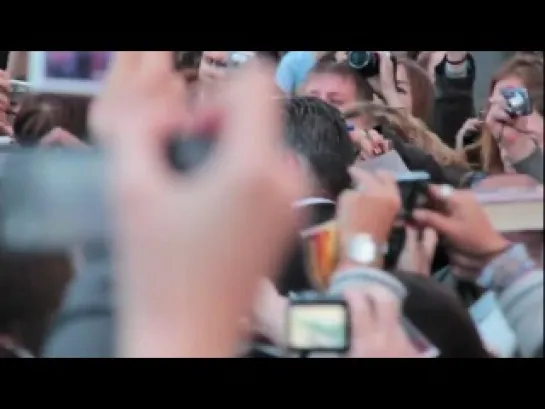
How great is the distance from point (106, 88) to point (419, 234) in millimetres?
553

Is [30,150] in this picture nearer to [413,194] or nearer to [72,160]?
[72,160]

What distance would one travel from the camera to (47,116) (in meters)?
1.73

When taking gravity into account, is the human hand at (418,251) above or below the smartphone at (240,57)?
below

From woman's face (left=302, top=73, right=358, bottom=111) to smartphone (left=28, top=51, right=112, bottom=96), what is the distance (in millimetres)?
342

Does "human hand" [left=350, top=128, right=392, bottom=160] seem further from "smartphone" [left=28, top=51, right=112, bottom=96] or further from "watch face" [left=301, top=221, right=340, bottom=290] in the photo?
"smartphone" [left=28, top=51, right=112, bottom=96]

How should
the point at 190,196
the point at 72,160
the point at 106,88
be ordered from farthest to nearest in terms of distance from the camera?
the point at 72,160, the point at 106,88, the point at 190,196

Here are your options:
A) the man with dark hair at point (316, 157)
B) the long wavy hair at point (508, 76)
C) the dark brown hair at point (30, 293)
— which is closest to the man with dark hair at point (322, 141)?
the man with dark hair at point (316, 157)

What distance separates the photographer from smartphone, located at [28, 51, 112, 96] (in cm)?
167

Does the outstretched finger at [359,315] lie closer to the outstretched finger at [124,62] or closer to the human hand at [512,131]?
the human hand at [512,131]

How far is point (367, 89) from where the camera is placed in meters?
1.74

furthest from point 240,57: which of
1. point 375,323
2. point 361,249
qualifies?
point 375,323

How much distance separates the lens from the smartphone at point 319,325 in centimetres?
164
